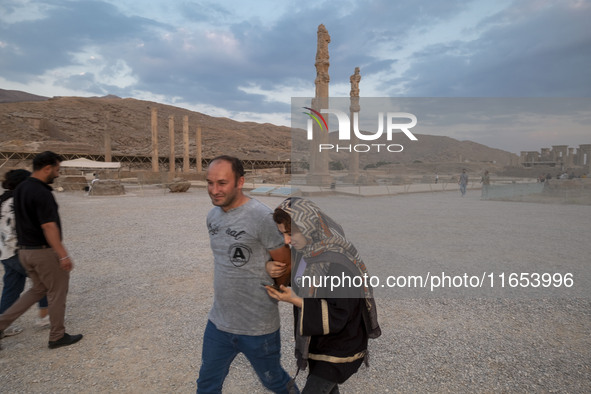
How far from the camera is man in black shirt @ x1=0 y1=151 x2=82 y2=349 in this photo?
10.1ft

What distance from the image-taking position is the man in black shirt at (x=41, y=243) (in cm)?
307

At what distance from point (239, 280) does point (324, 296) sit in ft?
1.89

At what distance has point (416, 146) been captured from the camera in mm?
2828

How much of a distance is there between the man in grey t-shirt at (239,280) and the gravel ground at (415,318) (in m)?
0.91

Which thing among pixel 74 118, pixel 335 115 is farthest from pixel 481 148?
pixel 74 118

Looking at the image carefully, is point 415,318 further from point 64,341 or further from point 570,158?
point 64,341

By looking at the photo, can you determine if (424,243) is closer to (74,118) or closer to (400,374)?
(400,374)

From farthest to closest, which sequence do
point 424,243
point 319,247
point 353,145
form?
1. point 424,243
2. point 353,145
3. point 319,247

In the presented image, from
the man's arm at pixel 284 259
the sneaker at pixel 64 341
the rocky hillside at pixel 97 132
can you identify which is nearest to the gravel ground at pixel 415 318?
the sneaker at pixel 64 341

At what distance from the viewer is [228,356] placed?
2.06 meters

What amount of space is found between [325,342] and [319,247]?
49 cm

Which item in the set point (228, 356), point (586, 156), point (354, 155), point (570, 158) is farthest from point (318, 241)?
point (570, 158)

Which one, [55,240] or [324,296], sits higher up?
[324,296]

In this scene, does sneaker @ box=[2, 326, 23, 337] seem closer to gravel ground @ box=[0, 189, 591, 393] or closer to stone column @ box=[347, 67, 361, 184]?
gravel ground @ box=[0, 189, 591, 393]
